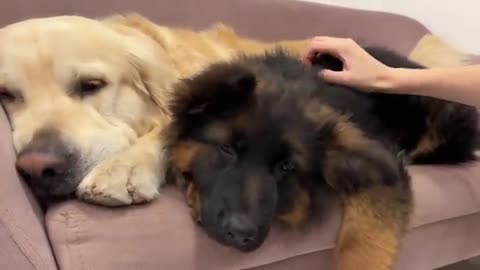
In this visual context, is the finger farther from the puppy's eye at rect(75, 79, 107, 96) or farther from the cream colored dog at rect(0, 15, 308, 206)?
the puppy's eye at rect(75, 79, 107, 96)

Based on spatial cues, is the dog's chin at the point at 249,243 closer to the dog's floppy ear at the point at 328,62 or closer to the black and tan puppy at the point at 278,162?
the black and tan puppy at the point at 278,162

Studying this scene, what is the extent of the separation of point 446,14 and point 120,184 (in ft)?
8.30

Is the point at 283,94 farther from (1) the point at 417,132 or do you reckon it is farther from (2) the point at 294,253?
(1) the point at 417,132

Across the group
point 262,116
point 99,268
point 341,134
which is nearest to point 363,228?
point 341,134

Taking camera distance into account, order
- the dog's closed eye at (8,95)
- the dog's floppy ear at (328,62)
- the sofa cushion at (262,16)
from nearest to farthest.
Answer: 1. the dog's closed eye at (8,95)
2. the dog's floppy ear at (328,62)
3. the sofa cushion at (262,16)

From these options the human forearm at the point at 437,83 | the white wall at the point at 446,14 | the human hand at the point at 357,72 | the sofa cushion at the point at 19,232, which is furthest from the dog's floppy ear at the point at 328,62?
the white wall at the point at 446,14

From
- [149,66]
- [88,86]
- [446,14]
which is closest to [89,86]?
[88,86]

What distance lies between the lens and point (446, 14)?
3.44 m

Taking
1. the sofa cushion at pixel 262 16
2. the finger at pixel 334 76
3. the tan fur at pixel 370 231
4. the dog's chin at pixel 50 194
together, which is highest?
the finger at pixel 334 76

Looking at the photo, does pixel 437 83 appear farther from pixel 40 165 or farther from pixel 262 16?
pixel 262 16

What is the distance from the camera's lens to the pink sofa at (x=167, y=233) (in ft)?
4.13

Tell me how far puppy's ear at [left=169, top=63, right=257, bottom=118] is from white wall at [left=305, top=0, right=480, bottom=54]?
1938 mm

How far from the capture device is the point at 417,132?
1903 millimetres

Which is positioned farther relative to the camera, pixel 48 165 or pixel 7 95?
pixel 7 95
